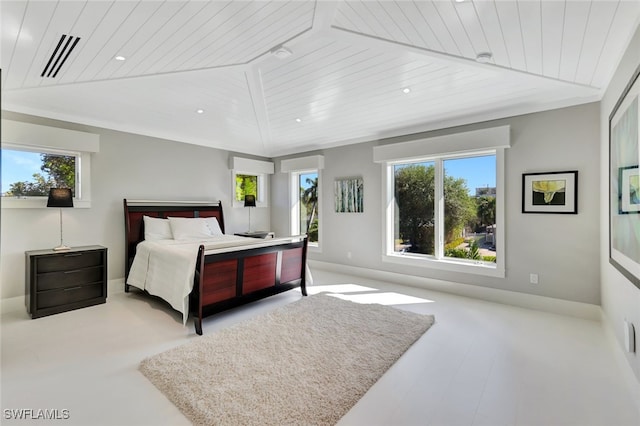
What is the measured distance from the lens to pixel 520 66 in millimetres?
2688

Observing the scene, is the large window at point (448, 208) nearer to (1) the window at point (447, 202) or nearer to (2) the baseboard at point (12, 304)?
(1) the window at point (447, 202)

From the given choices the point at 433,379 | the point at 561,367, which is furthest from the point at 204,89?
the point at 561,367

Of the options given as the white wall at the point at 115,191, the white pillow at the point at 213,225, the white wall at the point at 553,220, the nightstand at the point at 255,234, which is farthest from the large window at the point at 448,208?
the white wall at the point at 115,191

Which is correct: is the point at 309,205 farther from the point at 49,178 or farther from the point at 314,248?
the point at 49,178

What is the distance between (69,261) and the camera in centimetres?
361

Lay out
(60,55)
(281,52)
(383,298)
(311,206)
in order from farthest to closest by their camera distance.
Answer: (311,206) → (383,298) → (281,52) → (60,55)

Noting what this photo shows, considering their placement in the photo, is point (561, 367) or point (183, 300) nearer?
point (561, 367)

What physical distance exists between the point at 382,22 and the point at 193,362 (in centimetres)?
292

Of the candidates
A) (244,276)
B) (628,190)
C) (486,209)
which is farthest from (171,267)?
(628,190)

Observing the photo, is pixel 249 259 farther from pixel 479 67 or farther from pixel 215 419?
pixel 479 67

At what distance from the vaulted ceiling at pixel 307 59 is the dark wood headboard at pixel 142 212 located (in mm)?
1168

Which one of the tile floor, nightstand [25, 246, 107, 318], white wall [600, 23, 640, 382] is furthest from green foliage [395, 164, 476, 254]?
nightstand [25, 246, 107, 318]

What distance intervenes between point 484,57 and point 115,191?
15.7 ft

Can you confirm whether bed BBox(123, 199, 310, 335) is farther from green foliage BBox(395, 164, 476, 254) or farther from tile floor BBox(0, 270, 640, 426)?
green foliage BBox(395, 164, 476, 254)
